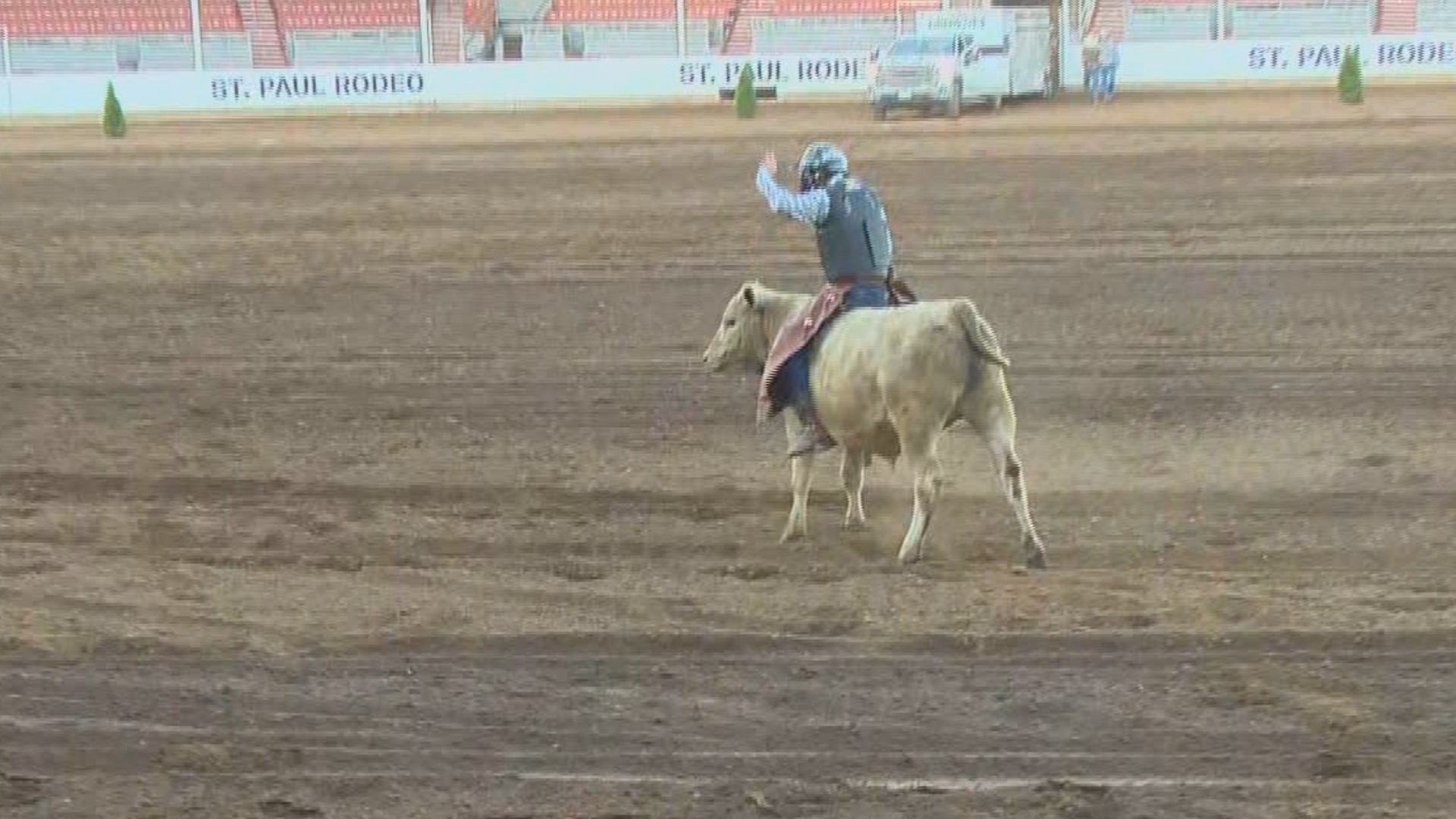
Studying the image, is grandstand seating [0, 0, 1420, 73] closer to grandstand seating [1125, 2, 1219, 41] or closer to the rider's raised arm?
grandstand seating [1125, 2, 1219, 41]

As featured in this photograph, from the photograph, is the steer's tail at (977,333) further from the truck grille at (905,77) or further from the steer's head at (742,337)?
the truck grille at (905,77)

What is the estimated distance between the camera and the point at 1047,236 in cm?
2012

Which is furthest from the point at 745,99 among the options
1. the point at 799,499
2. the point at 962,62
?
the point at 799,499

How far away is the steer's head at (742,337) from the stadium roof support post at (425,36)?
129 feet

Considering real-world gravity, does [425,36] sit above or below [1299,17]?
above

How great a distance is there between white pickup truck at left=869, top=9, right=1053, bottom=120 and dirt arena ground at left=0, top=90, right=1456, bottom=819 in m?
15.4

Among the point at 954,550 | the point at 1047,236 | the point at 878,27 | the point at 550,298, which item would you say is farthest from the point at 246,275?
the point at 878,27

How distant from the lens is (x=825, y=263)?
10.2 meters

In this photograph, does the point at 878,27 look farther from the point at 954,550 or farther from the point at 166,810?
the point at 166,810

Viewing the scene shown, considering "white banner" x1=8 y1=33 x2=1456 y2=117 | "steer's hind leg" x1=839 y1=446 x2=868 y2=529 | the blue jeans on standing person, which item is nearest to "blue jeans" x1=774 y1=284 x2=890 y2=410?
"steer's hind leg" x1=839 y1=446 x2=868 y2=529

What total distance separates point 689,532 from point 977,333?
2015mm

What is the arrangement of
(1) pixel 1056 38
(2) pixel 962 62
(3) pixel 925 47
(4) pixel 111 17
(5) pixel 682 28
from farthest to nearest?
1. (4) pixel 111 17
2. (5) pixel 682 28
3. (1) pixel 1056 38
4. (2) pixel 962 62
5. (3) pixel 925 47

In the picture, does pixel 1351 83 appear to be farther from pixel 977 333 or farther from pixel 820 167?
pixel 977 333

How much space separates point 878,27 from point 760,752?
141 ft
